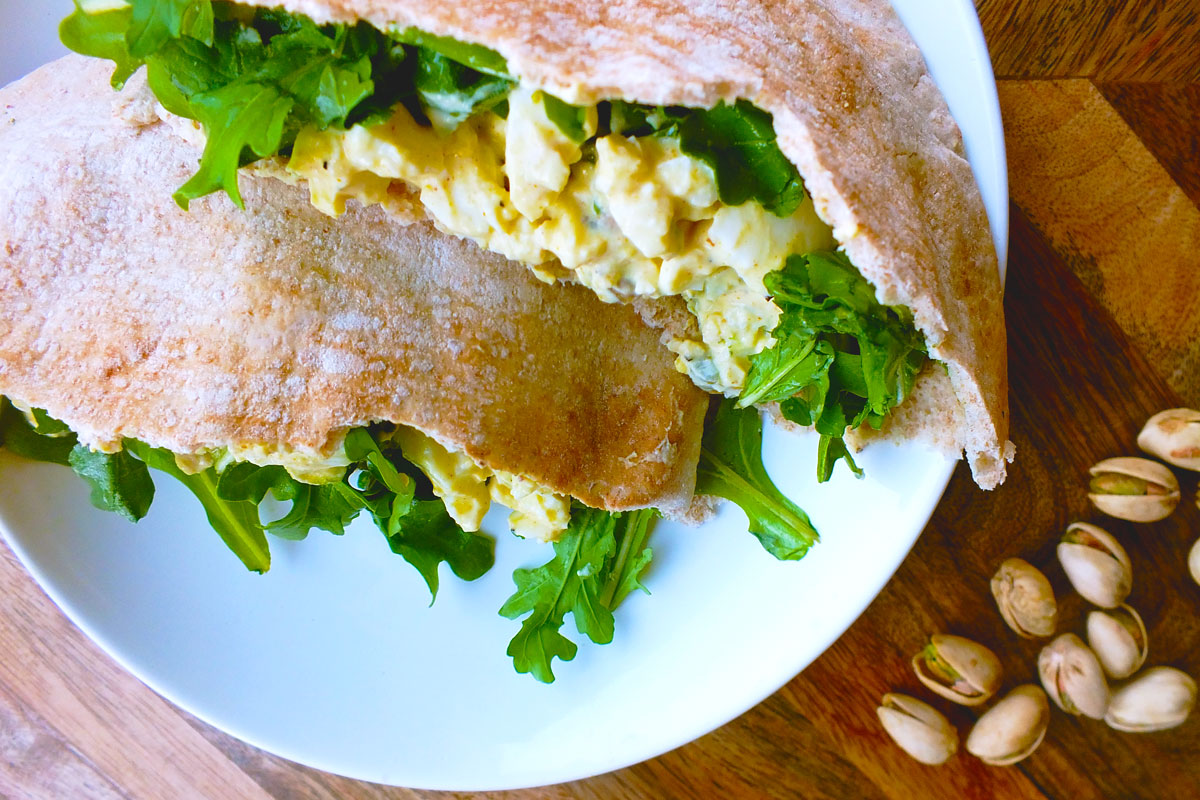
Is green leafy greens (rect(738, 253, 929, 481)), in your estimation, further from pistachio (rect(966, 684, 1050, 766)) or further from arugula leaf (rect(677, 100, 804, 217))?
pistachio (rect(966, 684, 1050, 766))

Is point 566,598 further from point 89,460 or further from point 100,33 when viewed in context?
point 100,33

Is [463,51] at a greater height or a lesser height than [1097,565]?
greater

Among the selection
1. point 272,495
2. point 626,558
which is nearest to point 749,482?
point 626,558

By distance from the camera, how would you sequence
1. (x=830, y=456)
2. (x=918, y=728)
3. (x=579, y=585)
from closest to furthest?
(x=830, y=456), (x=579, y=585), (x=918, y=728)

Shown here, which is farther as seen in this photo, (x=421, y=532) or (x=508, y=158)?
(x=421, y=532)

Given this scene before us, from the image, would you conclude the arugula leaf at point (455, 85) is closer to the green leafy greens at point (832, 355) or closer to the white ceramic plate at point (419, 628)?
the green leafy greens at point (832, 355)

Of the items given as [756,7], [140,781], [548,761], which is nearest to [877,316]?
Result: [756,7]

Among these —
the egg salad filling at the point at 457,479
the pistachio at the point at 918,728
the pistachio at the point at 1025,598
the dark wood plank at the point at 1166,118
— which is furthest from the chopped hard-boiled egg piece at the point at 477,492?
the dark wood plank at the point at 1166,118
